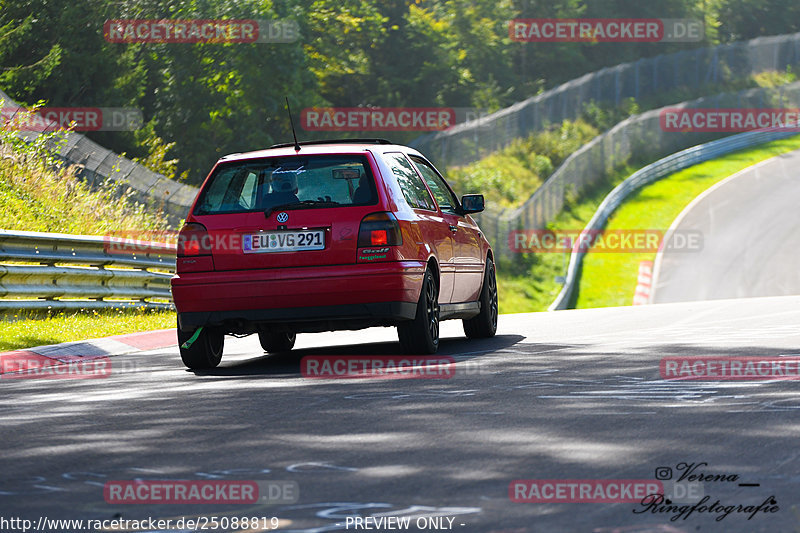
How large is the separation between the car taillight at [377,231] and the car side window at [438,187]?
1996 millimetres

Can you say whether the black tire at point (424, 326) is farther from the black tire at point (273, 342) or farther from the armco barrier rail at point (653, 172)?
the armco barrier rail at point (653, 172)

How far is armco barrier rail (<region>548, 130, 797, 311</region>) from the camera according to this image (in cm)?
3847

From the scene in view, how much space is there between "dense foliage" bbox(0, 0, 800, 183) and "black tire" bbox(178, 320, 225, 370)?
20413 millimetres

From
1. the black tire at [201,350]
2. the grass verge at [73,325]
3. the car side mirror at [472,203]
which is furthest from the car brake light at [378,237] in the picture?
the grass verge at [73,325]

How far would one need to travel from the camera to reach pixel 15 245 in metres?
14.3

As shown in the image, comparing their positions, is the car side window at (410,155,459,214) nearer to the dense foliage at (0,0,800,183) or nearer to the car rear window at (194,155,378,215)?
the car rear window at (194,155,378,215)

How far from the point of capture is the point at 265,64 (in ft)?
141

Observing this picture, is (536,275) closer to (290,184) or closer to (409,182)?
(409,182)

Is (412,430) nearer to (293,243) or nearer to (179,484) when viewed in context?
(179,484)

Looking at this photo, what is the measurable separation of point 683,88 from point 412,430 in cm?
6624

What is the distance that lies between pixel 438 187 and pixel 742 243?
3231cm

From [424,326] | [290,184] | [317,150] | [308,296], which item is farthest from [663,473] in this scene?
[317,150]

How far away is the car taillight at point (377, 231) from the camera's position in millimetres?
10016

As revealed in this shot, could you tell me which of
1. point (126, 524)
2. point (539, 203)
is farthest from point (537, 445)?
point (539, 203)
